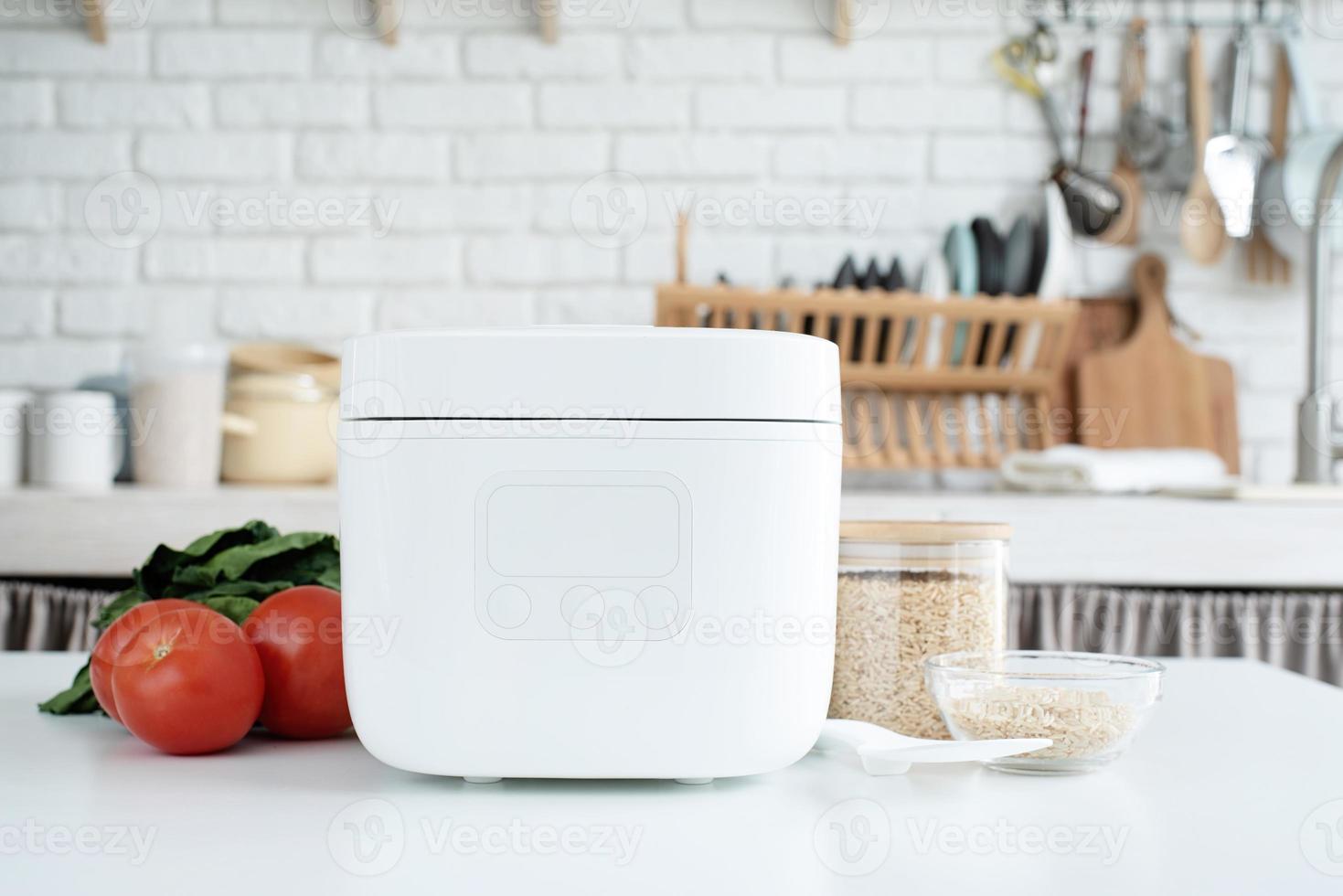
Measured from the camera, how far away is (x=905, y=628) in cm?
61

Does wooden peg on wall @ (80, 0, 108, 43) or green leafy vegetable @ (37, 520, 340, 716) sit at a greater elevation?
wooden peg on wall @ (80, 0, 108, 43)

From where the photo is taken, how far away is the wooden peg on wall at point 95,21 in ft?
7.04

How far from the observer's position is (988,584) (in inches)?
24.0

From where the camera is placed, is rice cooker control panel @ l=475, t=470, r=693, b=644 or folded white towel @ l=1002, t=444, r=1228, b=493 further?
folded white towel @ l=1002, t=444, r=1228, b=493

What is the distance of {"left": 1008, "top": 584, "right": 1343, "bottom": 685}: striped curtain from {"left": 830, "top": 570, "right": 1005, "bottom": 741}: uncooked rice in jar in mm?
1121

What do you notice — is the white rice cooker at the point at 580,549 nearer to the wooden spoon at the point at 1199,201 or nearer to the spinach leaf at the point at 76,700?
the spinach leaf at the point at 76,700

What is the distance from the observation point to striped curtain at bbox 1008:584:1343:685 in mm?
1678

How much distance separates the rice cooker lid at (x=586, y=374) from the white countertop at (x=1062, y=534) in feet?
3.97

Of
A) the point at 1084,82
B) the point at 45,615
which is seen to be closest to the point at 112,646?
the point at 45,615

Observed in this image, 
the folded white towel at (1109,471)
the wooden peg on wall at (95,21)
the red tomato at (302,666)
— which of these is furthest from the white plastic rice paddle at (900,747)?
the wooden peg on wall at (95,21)

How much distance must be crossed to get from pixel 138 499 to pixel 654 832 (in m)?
1.44

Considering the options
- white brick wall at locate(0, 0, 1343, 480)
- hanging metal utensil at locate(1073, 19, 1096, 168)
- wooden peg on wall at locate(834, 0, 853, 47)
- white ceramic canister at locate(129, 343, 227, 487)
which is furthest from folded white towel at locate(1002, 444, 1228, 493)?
white ceramic canister at locate(129, 343, 227, 487)

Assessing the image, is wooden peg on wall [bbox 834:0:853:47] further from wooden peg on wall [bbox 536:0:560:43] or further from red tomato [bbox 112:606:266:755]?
red tomato [bbox 112:606:266:755]

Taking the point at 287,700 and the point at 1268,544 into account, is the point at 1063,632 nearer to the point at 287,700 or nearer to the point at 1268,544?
the point at 1268,544
